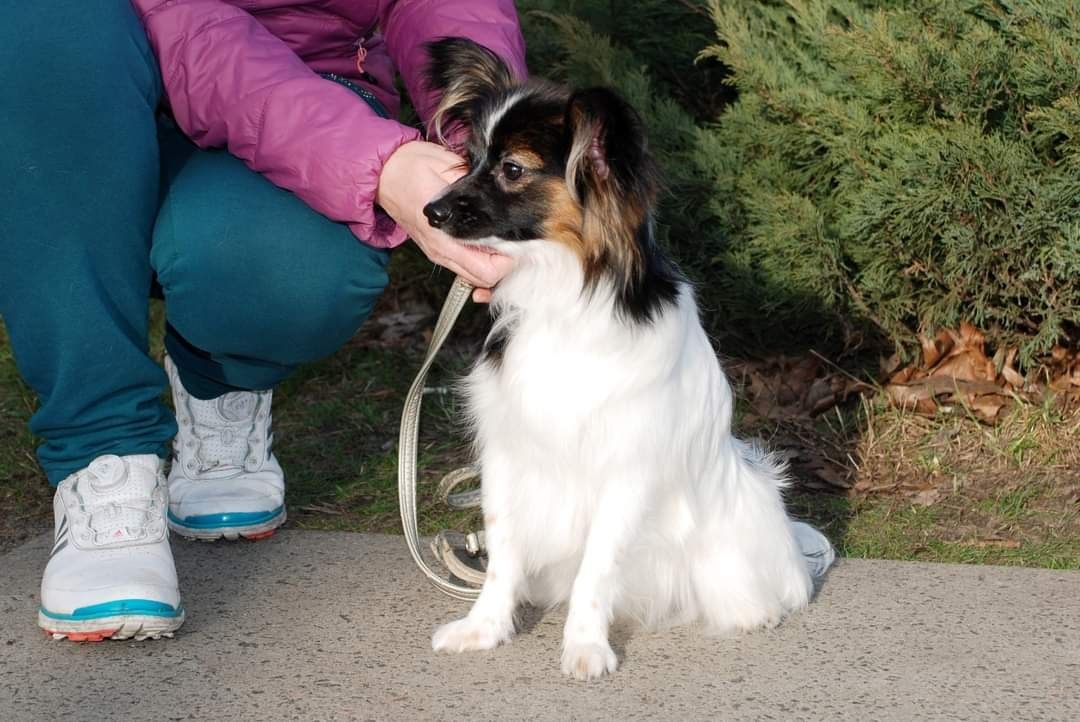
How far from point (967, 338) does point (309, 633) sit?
8.41 feet

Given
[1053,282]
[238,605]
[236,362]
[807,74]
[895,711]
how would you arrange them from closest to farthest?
[895,711] → [238,605] → [236,362] → [1053,282] → [807,74]

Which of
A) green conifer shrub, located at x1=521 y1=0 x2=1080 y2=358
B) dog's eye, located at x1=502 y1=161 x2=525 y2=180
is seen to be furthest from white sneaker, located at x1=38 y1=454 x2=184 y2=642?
green conifer shrub, located at x1=521 y1=0 x2=1080 y2=358

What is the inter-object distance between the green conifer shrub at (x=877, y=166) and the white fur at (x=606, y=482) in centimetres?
134

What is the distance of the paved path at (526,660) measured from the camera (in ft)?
8.27

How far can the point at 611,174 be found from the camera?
2654 millimetres

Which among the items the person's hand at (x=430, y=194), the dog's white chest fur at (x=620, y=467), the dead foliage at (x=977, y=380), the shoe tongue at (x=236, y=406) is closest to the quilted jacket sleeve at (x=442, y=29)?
the person's hand at (x=430, y=194)

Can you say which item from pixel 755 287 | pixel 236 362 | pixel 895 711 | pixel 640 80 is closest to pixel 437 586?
pixel 236 362

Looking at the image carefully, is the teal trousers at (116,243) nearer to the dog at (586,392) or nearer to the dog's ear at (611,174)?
the dog at (586,392)

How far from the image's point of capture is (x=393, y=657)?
2770mm

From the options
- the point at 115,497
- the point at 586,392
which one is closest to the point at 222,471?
the point at 115,497

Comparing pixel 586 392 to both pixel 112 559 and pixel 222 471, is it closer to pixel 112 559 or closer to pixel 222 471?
pixel 112 559

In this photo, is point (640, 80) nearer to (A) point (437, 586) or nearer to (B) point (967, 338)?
(B) point (967, 338)

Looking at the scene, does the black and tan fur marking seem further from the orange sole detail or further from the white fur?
the orange sole detail

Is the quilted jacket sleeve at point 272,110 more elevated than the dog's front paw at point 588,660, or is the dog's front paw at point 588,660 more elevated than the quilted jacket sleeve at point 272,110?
the quilted jacket sleeve at point 272,110
